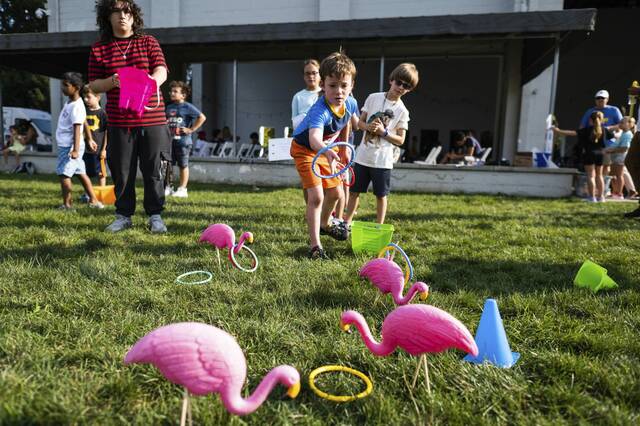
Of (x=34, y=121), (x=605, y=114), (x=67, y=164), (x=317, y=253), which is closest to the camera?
(x=317, y=253)

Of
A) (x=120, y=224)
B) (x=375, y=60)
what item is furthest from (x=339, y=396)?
(x=375, y=60)

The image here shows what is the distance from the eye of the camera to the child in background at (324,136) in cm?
326

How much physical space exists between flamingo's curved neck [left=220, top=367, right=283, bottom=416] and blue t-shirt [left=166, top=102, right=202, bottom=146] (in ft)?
19.9

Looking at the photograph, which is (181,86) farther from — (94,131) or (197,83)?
(197,83)

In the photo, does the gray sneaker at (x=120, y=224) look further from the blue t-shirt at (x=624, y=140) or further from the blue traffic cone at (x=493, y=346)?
the blue t-shirt at (x=624, y=140)

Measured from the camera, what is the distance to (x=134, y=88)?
3.83m

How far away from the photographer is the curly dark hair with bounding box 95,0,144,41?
12.4 feet

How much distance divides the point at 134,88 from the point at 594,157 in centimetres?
739

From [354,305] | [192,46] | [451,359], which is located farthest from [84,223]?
[192,46]

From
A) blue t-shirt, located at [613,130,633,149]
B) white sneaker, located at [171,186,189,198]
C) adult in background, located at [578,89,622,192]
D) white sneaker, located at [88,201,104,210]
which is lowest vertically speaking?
white sneaker, located at [88,201,104,210]

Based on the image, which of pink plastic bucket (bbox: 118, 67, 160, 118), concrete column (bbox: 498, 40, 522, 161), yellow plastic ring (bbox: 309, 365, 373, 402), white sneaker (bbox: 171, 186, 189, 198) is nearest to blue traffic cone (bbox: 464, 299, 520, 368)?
yellow plastic ring (bbox: 309, 365, 373, 402)

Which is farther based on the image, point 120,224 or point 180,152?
point 180,152

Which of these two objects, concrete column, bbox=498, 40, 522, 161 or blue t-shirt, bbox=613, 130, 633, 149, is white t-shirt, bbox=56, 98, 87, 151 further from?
concrete column, bbox=498, 40, 522, 161

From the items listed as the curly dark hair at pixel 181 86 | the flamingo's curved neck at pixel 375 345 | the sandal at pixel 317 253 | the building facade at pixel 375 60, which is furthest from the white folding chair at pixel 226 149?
the flamingo's curved neck at pixel 375 345
